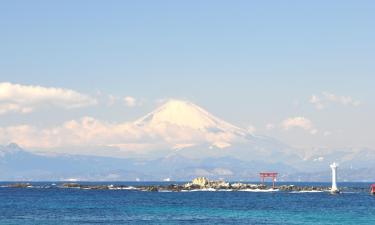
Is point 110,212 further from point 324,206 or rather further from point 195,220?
point 324,206

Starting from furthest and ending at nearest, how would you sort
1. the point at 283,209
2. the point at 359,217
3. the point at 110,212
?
the point at 283,209 < the point at 110,212 < the point at 359,217

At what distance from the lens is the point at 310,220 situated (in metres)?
103

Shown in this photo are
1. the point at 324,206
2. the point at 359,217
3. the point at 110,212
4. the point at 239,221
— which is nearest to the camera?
the point at 239,221

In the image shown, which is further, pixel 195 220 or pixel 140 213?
pixel 140 213

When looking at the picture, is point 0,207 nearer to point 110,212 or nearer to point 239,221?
point 110,212

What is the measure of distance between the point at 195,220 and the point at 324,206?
41.8 m

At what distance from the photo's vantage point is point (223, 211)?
12025cm

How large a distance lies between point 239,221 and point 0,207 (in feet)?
165

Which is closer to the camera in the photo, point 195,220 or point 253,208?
point 195,220

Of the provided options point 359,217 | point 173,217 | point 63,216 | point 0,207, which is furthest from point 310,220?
point 0,207

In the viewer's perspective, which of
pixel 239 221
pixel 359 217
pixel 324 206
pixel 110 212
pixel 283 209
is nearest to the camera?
pixel 239 221

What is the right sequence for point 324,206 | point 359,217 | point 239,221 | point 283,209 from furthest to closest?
point 324,206 < point 283,209 < point 359,217 < point 239,221

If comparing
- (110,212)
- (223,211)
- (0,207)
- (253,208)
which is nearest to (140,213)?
(110,212)

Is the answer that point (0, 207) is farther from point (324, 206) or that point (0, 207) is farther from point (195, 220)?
point (324, 206)
